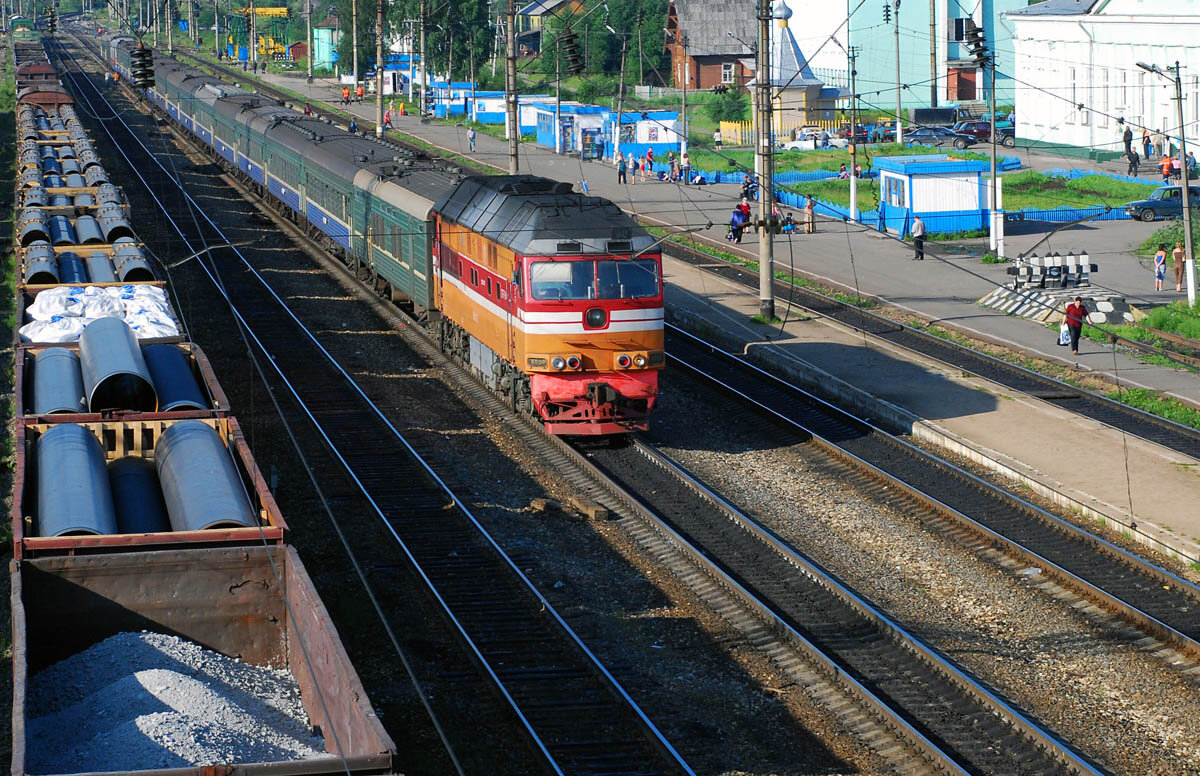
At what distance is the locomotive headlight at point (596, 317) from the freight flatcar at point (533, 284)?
0.05 feet

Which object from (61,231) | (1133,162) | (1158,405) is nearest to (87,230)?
(61,231)

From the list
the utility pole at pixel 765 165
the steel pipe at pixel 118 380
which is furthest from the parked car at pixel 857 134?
the steel pipe at pixel 118 380

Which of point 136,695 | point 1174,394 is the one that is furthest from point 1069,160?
point 136,695

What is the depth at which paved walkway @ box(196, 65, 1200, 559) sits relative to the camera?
834 inches

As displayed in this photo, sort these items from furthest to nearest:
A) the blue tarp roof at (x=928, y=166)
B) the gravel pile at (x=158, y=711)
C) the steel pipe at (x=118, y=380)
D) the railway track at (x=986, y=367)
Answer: the blue tarp roof at (x=928, y=166)
the railway track at (x=986, y=367)
the steel pipe at (x=118, y=380)
the gravel pile at (x=158, y=711)

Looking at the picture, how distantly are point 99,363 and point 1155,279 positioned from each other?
31046 mm

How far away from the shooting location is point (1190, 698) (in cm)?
1436

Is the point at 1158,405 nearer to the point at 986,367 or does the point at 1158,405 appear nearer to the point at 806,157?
the point at 986,367

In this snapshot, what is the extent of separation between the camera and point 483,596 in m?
17.0

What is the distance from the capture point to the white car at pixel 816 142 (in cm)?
7621

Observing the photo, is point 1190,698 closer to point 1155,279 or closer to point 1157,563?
point 1157,563

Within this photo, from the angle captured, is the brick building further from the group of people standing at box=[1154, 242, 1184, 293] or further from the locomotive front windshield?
the locomotive front windshield

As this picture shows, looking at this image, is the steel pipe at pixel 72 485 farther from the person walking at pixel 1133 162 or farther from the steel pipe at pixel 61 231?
the person walking at pixel 1133 162

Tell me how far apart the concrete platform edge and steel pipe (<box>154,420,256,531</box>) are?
11.7 metres
